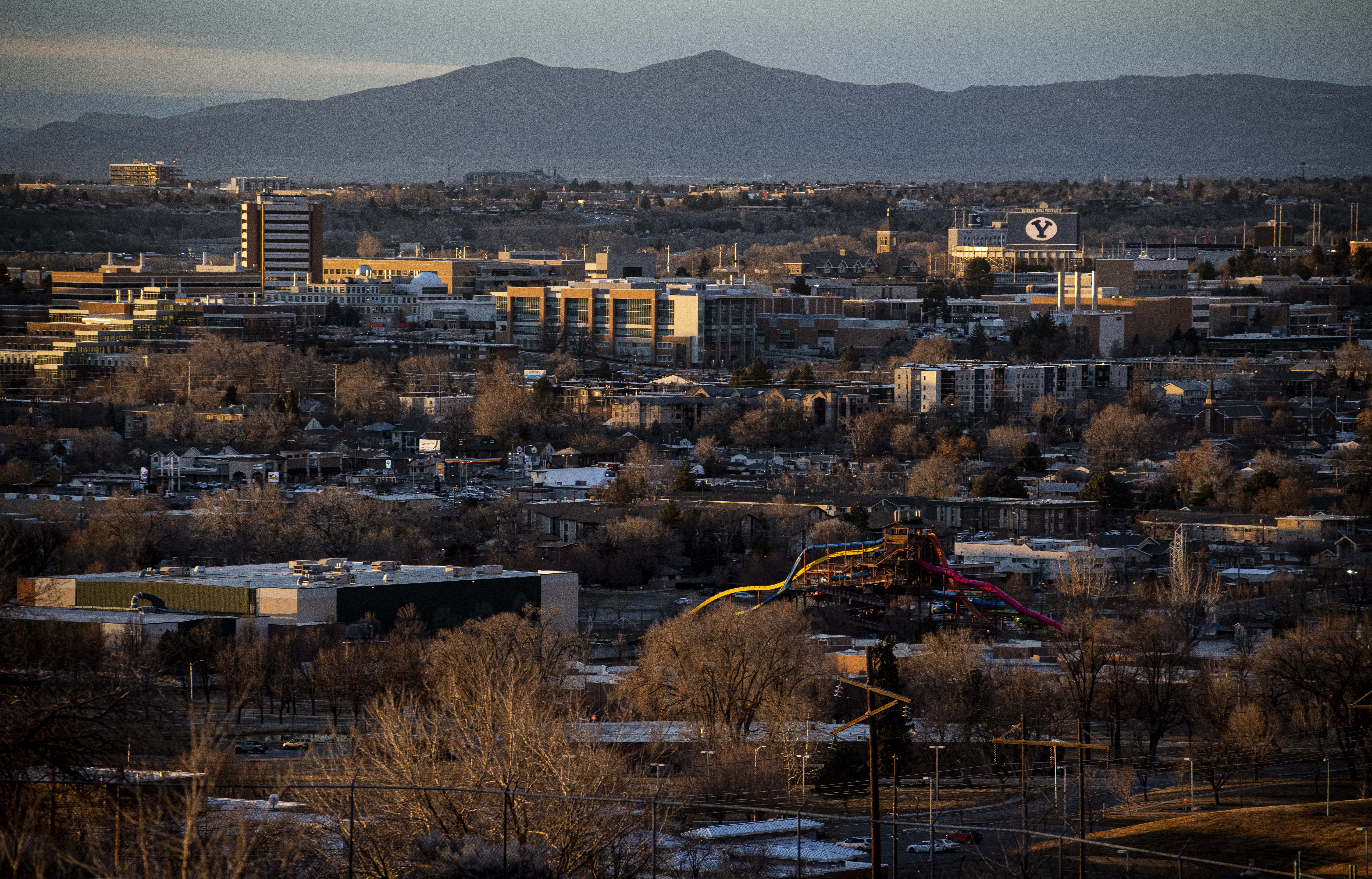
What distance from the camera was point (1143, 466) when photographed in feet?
139

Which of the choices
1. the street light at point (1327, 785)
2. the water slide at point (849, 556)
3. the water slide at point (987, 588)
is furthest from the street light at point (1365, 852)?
the water slide at point (987, 588)

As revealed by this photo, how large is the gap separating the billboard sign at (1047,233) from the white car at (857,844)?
7883cm

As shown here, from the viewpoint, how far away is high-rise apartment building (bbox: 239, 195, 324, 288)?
84.3 m

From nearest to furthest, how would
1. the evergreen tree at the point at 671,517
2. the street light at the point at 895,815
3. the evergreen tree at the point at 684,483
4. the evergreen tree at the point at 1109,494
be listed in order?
the street light at the point at 895,815 < the evergreen tree at the point at 671,517 < the evergreen tree at the point at 1109,494 < the evergreen tree at the point at 684,483

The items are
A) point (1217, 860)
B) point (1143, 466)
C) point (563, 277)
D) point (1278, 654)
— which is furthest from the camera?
point (563, 277)

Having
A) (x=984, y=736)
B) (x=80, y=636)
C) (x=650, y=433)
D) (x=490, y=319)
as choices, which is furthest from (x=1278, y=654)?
(x=490, y=319)

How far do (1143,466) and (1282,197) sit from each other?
89.3m

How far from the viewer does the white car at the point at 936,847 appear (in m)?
15.8

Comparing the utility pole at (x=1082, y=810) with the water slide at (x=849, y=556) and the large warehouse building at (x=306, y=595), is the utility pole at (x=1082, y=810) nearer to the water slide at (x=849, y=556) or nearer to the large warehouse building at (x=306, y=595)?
the water slide at (x=849, y=556)

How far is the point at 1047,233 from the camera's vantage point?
305ft

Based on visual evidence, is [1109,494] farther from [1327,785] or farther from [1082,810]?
[1082,810]

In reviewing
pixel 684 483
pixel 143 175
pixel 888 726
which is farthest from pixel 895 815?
pixel 143 175

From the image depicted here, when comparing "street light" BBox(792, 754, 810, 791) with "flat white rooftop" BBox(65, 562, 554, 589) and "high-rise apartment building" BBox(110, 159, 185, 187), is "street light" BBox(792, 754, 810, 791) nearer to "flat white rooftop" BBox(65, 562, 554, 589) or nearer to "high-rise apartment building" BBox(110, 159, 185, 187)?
"flat white rooftop" BBox(65, 562, 554, 589)

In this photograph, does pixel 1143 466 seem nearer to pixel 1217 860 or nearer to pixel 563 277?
pixel 1217 860
